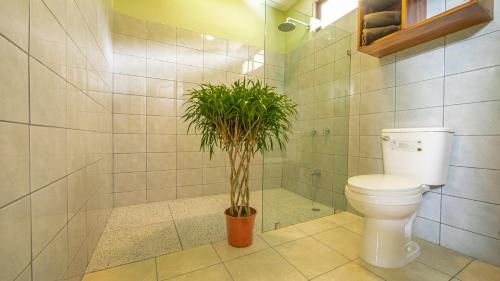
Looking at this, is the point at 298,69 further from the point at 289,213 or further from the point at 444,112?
the point at 289,213

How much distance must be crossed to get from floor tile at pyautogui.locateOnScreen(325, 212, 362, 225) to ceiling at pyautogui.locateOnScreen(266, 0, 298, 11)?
8.32ft

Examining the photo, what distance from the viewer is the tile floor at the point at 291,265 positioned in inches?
41.8

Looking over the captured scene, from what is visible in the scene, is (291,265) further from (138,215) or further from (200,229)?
(138,215)

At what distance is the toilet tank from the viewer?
1261 millimetres

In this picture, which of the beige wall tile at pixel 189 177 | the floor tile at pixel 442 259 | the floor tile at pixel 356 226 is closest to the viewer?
the floor tile at pixel 442 259

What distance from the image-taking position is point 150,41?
7.07ft

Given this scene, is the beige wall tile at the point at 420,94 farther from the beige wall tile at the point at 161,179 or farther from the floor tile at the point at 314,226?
the beige wall tile at the point at 161,179

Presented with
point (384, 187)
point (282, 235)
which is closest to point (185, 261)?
point (282, 235)

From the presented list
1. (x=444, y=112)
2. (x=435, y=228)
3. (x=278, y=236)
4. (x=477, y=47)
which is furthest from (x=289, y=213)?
(x=477, y=47)

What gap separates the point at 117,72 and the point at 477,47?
2.84 meters

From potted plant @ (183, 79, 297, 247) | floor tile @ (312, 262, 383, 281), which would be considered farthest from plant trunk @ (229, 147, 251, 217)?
floor tile @ (312, 262, 383, 281)

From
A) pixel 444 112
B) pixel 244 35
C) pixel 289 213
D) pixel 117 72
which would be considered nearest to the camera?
Answer: pixel 444 112

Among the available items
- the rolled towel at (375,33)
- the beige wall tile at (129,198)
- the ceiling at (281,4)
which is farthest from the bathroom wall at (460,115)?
the beige wall tile at (129,198)

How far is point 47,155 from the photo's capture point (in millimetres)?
663
